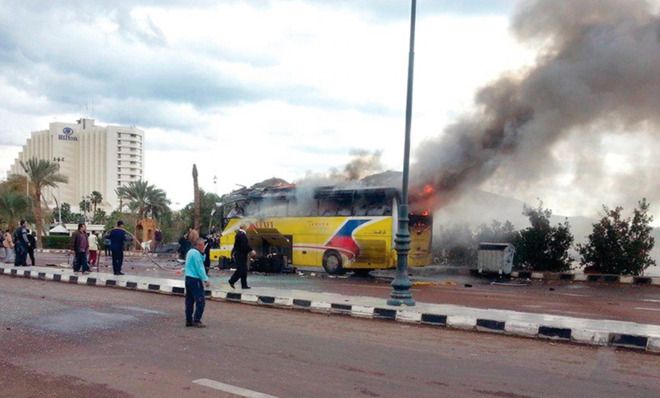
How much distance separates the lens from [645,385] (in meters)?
6.01

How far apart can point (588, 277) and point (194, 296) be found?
14.6 m

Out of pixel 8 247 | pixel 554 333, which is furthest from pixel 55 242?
pixel 554 333

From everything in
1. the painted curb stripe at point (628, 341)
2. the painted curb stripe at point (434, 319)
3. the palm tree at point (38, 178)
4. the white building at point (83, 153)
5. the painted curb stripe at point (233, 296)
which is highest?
the white building at point (83, 153)

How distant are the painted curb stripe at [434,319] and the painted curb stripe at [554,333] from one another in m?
1.61

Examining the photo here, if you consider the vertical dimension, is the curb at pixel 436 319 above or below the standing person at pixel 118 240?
below

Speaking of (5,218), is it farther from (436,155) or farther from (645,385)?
(645,385)

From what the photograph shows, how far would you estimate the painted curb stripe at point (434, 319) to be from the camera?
389 inches

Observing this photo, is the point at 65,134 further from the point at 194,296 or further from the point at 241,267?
the point at 194,296

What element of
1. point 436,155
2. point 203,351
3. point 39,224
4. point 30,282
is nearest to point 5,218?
point 39,224

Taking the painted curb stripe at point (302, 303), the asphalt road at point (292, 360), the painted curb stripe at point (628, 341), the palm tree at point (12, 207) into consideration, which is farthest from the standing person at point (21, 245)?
the palm tree at point (12, 207)

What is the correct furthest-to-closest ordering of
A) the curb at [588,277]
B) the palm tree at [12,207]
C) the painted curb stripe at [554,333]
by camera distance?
the palm tree at [12,207] → the curb at [588,277] → the painted curb stripe at [554,333]

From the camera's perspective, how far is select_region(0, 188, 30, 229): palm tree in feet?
150

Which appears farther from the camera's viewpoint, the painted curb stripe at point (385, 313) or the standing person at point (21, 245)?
the standing person at point (21, 245)

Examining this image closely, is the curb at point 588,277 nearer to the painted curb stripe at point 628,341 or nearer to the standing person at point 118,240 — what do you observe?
the painted curb stripe at point 628,341
